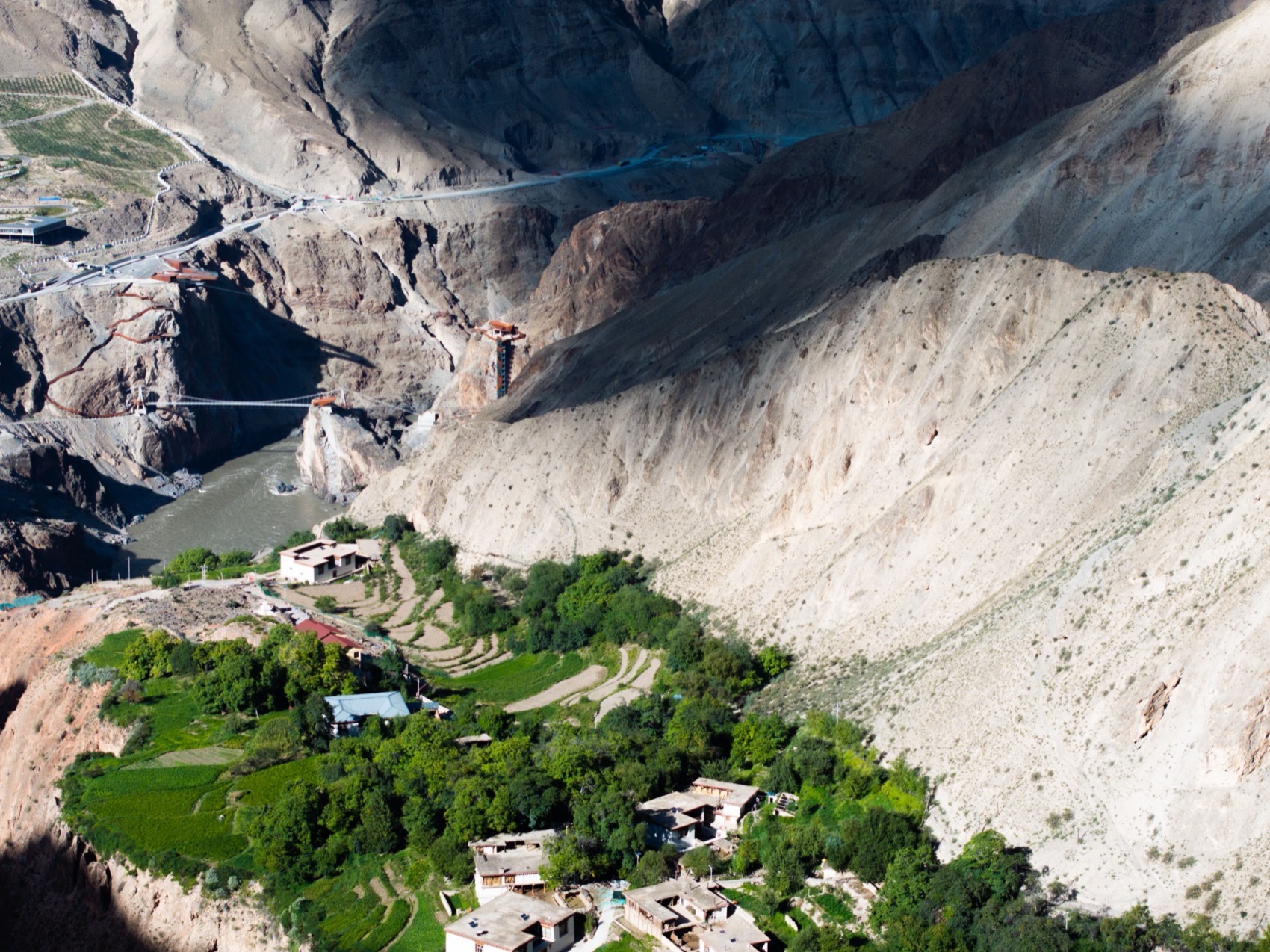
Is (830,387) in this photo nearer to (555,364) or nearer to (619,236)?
(555,364)

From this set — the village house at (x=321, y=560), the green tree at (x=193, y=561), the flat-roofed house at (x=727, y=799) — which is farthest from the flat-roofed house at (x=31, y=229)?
the flat-roofed house at (x=727, y=799)

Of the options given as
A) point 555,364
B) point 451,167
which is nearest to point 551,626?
point 555,364

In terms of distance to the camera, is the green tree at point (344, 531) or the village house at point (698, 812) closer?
the village house at point (698, 812)

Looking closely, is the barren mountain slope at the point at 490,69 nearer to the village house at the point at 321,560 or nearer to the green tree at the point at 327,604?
the village house at the point at 321,560

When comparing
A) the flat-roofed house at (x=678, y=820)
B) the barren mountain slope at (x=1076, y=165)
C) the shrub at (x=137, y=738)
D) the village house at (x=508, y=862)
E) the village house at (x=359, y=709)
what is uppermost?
the barren mountain slope at (x=1076, y=165)

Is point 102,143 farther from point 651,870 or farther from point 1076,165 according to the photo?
point 651,870

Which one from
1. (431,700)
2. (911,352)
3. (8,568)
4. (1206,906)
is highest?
(911,352)
